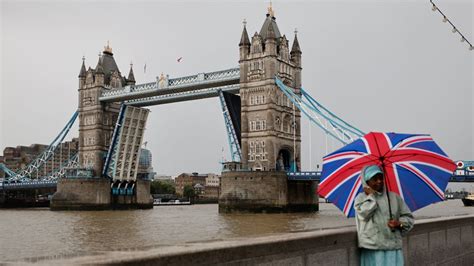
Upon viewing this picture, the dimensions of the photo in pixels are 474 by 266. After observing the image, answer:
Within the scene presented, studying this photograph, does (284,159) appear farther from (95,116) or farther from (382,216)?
(382,216)

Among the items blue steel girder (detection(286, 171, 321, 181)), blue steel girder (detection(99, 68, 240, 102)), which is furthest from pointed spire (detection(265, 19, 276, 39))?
blue steel girder (detection(286, 171, 321, 181))

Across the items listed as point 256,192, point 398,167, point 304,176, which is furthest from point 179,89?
point 398,167

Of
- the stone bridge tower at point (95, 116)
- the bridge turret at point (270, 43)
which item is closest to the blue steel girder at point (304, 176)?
the bridge turret at point (270, 43)

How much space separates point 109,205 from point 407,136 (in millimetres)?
55937

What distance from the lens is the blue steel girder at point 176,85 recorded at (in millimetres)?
52219

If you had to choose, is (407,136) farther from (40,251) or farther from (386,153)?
(40,251)

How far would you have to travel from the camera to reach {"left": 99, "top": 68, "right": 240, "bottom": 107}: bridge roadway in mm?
52250

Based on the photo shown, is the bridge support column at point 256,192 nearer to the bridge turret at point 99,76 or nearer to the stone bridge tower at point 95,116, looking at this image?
the stone bridge tower at point 95,116

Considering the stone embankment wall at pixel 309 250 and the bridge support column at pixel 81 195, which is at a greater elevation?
the stone embankment wall at pixel 309 250

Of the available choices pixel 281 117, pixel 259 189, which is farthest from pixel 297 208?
pixel 281 117

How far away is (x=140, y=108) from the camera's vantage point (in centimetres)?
6209

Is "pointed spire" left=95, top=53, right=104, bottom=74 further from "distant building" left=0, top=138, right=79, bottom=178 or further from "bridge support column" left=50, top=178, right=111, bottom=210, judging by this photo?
"distant building" left=0, top=138, right=79, bottom=178

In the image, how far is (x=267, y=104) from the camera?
48.3 m

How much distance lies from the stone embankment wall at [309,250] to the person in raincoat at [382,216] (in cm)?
54
